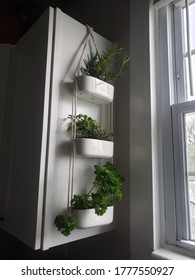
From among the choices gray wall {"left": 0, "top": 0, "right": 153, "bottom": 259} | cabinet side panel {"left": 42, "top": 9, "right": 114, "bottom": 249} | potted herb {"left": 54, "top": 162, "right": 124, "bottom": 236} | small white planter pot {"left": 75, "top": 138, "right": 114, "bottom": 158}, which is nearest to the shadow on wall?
gray wall {"left": 0, "top": 0, "right": 153, "bottom": 259}

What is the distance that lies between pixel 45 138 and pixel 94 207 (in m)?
0.30

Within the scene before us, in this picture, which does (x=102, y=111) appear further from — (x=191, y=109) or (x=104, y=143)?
(x=191, y=109)

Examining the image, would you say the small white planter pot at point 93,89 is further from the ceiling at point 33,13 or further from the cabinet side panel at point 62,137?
the ceiling at point 33,13

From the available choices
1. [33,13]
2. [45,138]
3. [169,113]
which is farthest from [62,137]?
[33,13]

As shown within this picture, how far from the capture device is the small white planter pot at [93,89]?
0.77 meters

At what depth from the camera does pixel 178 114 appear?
2.69 feet

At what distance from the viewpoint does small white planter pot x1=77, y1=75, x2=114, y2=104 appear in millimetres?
767

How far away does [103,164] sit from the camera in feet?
2.90

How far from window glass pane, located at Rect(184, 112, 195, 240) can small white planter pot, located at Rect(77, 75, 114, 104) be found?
327 mm

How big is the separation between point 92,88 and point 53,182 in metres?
0.37

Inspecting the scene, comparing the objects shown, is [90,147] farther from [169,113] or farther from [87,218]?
[169,113]

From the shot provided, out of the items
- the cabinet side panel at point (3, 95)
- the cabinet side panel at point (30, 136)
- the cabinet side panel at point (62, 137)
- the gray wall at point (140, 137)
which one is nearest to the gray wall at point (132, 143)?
the gray wall at point (140, 137)

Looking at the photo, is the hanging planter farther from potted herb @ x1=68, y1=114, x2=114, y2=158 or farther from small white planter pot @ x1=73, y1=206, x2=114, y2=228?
small white planter pot @ x1=73, y1=206, x2=114, y2=228

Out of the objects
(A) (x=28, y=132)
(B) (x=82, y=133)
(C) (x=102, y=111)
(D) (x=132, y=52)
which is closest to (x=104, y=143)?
(B) (x=82, y=133)
